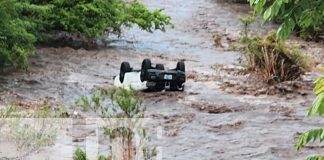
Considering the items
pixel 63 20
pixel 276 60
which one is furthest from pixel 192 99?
pixel 63 20

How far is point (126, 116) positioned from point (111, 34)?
11789 millimetres

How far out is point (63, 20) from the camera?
13.7 metres

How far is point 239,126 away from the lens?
792cm

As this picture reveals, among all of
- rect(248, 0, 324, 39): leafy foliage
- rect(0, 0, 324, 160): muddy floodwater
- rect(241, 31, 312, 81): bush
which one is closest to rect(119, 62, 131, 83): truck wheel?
rect(0, 0, 324, 160): muddy floodwater

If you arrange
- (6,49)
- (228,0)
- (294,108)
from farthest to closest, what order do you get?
(228,0)
(6,49)
(294,108)

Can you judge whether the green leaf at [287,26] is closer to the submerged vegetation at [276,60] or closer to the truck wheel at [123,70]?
the truck wheel at [123,70]

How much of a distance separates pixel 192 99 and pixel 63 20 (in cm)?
509

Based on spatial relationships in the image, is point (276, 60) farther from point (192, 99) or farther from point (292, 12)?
point (292, 12)

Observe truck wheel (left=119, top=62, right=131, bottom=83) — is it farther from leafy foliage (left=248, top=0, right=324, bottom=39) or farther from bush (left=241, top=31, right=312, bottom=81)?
leafy foliage (left=248, top=0, right=324, bottom=39)

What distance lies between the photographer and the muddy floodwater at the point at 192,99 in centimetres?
689

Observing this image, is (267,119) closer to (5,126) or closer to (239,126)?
(239,126)

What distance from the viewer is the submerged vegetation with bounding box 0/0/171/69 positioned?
10.6 meters

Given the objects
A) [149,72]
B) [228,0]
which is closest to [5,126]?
[149,72]

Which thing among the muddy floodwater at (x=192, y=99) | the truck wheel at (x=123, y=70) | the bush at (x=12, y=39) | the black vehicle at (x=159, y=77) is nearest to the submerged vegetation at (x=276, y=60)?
the muddy floodwater at (x=192, y=99)
